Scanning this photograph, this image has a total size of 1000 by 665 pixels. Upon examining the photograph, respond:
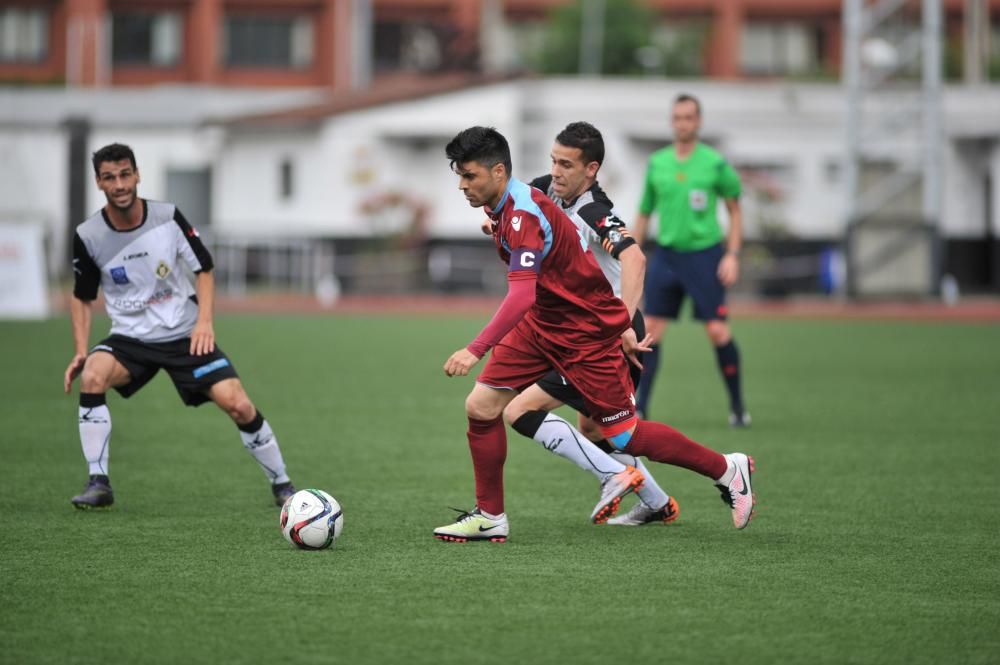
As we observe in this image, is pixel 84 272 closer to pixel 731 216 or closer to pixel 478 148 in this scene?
pixel 478 148

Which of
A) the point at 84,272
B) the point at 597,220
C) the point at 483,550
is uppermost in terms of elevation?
the point at 597,220

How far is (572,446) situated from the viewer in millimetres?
7523

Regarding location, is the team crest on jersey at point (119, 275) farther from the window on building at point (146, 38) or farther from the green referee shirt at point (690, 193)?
the window on building at point (146, 38)

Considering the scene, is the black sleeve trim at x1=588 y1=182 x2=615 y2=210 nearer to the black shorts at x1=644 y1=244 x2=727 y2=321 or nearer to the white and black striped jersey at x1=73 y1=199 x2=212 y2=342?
the white and black striped jersey at x1=73 y1=199 x2=212 y2=342

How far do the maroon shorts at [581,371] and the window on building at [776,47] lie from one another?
164 ft

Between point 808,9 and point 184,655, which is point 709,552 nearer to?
point 184,655

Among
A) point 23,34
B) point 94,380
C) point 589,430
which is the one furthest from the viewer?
point 23,34

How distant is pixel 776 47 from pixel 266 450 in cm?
5010

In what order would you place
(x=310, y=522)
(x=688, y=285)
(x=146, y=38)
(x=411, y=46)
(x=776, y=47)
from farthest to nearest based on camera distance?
(x=776, y=47)
(x=146, y=38)
(x=411, y=46)
(x=688, y=285)
(x=310, y=522)

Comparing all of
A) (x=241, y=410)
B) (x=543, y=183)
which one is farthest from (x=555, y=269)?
(x=241, y=410)

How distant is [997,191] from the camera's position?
37.7 metres

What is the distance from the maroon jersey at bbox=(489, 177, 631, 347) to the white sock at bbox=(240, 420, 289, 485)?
5.63 feet

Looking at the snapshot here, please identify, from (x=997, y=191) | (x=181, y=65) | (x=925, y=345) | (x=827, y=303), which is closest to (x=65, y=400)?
(x=925, y=345)

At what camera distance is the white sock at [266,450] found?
8.17 meters
